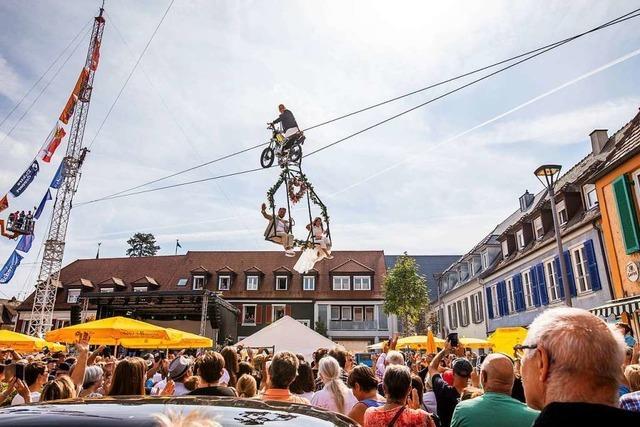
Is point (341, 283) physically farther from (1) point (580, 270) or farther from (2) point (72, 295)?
(2) point (72, 295)

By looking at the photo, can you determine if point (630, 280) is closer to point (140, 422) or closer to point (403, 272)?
point (140, 422)

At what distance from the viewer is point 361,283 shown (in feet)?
144

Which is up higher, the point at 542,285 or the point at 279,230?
the point at 542,285

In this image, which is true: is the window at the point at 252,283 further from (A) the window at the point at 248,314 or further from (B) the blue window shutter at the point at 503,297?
(B) the blue window shutter at the point at 503,297

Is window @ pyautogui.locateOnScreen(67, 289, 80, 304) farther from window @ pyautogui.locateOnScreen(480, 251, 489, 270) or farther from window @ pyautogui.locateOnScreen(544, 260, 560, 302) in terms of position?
window @ pyautogui.locateOnScreen(544, 260, 560, 302)

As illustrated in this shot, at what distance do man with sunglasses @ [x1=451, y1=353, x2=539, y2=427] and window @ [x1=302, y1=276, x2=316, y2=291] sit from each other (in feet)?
133

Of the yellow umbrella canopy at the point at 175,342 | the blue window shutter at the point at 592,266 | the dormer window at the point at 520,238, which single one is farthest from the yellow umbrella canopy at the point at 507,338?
the dormer window at the point at 520,238

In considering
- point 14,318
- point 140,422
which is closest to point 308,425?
point 140,422

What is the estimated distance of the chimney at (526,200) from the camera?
32819mm

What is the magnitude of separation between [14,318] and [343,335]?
110ft

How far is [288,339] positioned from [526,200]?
23558 millimetres

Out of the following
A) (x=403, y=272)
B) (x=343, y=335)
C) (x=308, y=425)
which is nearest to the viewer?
(x=308, y=425)

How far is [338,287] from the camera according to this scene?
4384 centimetres

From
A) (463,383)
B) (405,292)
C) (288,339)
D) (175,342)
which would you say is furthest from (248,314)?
(463,383)
